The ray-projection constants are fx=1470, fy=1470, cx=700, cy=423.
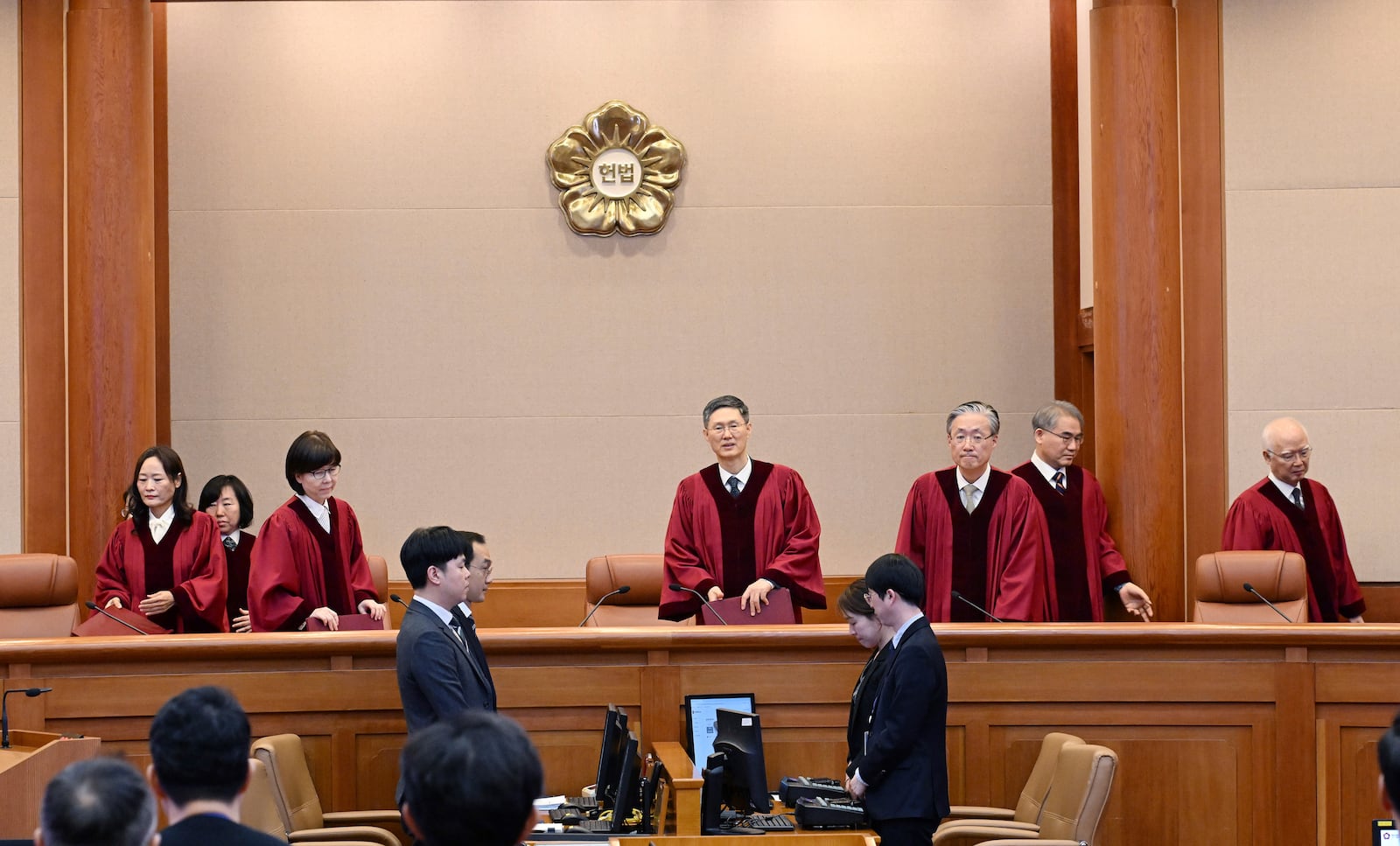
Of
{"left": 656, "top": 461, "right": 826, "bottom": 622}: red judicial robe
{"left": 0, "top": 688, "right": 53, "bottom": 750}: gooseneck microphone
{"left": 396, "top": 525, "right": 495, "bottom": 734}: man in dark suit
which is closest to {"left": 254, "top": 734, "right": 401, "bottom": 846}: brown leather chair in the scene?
{"left": 396, "top": 525, "right": 495, "bottom": 734}: man in dark suit

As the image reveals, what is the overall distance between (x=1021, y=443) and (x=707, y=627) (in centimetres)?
315

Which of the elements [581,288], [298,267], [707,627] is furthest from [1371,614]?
[298,267]

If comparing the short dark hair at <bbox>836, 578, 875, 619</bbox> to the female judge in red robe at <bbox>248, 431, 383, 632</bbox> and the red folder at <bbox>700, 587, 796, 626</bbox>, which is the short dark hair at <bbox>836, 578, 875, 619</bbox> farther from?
the female judge in red robe at <bbox>248, 431, 383, 632</bbox>

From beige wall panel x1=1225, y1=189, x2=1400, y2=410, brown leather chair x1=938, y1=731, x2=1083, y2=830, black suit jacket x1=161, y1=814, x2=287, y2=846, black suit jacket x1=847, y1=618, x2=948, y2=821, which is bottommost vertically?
brown leather chair x1=938, y1=731, x2=1083, y2=830

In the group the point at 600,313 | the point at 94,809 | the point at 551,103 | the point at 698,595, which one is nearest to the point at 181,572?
the point at 698,595

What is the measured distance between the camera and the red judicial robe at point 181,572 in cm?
520

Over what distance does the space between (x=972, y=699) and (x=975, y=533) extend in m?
1.00

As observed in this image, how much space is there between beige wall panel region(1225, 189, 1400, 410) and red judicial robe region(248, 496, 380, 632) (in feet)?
12.0

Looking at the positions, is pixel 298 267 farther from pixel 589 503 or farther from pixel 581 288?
pixel 589 503

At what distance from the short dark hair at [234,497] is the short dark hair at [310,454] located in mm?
1140

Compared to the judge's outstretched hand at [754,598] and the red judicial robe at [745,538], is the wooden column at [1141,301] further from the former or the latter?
the judge's outstretched hand at [754,598]

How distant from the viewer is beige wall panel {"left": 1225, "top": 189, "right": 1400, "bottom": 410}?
613 cm

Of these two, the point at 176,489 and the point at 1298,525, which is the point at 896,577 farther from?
the point at 176,489

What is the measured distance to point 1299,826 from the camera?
4.23 m
